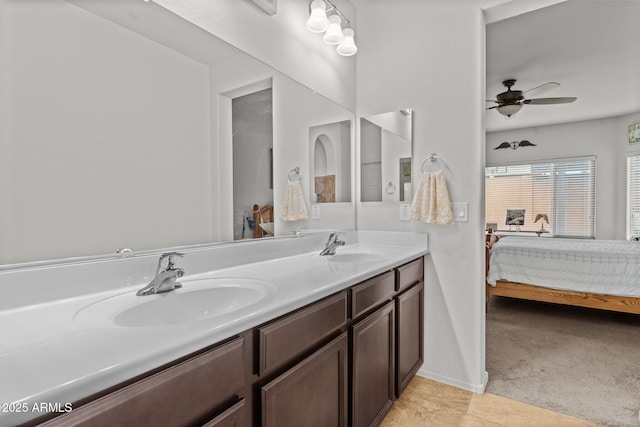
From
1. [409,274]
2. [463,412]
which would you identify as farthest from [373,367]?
[463,412]

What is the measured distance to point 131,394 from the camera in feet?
1.98

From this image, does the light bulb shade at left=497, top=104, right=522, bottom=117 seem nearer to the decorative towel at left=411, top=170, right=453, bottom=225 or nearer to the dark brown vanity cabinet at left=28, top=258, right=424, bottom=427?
the decorative towel at left=411, top=170, right=453, bottom=225

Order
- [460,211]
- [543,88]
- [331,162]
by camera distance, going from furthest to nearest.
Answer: [543,88] < [331,162] < [460,211]

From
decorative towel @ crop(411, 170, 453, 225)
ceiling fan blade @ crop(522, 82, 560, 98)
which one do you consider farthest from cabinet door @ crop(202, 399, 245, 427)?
ceiling fan blade @ crop(522, 82, 560, 98)

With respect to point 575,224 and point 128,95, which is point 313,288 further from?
point 575,224

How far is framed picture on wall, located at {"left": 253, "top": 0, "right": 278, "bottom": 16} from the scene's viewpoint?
168 cm

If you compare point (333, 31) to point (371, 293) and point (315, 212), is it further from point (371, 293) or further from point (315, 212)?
point (371, 293)

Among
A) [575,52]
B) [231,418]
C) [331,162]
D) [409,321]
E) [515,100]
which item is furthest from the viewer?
[515,100]

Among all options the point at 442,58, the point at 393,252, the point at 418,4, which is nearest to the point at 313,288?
the point at 393,252

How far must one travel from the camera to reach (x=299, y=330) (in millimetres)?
1042

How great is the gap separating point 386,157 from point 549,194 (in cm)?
485

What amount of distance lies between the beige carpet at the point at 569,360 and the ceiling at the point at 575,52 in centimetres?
227

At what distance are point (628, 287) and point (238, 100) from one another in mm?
3710

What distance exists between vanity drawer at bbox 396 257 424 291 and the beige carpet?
32.8 inches
